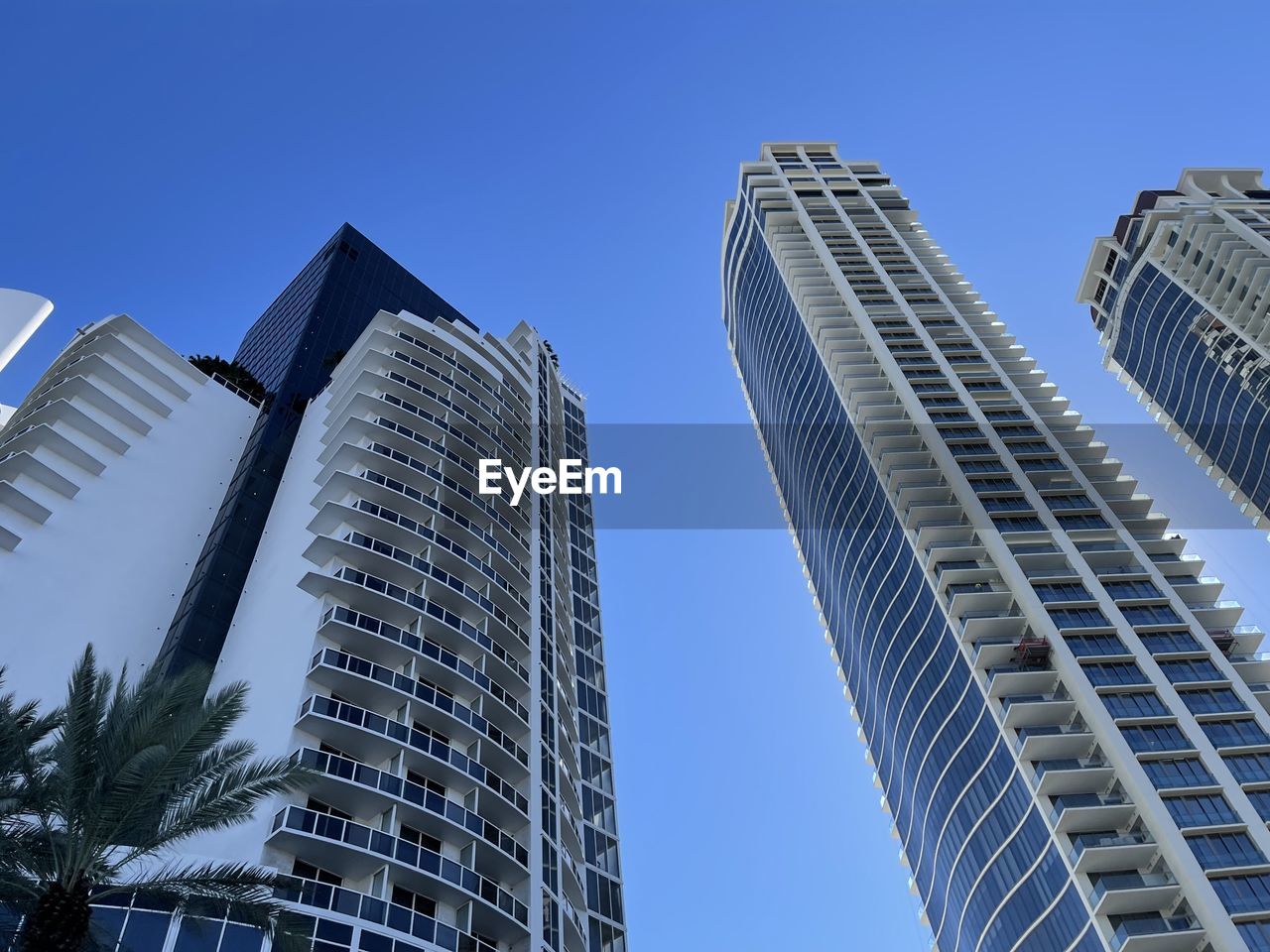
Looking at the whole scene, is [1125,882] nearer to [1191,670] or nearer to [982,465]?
[1191,670]

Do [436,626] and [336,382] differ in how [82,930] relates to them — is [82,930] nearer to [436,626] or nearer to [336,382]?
[436,626]

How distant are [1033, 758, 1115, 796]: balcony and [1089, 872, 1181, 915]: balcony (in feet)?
22.0

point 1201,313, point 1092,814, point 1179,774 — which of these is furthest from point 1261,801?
point 1201,313

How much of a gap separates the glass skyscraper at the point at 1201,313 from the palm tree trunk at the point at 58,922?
382 ft

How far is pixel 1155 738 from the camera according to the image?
6831 cm

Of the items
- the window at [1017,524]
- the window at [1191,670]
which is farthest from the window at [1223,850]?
the window at [1017,524]

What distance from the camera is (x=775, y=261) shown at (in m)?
133

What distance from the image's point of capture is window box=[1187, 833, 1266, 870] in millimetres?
60531

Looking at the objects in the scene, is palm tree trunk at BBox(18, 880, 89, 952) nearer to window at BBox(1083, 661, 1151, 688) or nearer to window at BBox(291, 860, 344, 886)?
window at BBox(291, 860, 344, 886)

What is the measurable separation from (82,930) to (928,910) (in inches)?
3149

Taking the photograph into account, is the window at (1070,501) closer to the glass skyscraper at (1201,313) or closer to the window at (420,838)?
the glass skyscraper at (1201,313)

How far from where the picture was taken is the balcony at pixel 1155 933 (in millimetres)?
58219

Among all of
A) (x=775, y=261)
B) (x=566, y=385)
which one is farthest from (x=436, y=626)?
(x=775, y=261)

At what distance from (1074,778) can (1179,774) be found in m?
5.91
